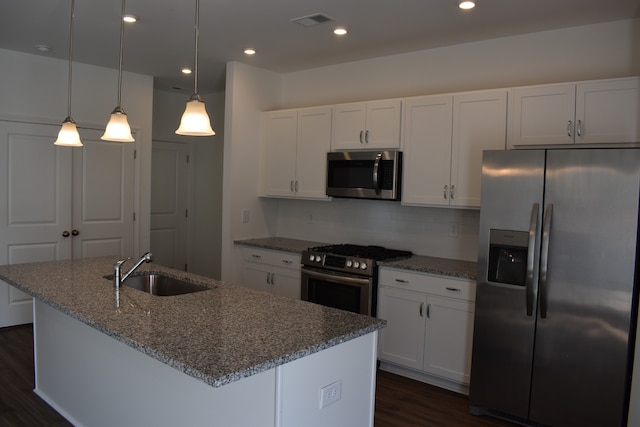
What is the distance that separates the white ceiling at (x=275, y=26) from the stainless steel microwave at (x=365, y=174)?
0.92 m

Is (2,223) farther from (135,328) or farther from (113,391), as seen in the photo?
(135,328)

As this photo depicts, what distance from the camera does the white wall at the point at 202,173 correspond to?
6.50 m

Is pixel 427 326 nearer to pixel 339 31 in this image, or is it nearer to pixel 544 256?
pixel 544 256

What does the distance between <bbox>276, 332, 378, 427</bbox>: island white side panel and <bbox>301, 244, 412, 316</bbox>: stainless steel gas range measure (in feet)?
5.37

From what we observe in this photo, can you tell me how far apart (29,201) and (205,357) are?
4.01 metres

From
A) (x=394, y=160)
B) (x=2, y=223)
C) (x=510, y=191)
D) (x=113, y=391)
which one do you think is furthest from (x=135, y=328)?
(x=2, y=223)

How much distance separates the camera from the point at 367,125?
427cm

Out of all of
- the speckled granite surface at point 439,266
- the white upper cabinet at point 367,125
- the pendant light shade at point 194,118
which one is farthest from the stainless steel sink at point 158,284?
the white upper cabinet at point 367,125

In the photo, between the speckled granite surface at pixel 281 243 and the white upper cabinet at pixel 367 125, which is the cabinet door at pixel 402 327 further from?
the white upper cabinet at pixel 367 125

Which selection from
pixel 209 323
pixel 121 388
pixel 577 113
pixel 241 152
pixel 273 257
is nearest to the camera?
pixel 209 323

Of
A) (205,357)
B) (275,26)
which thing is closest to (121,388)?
(205,357)

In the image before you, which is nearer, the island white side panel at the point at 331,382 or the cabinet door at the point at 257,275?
the island white side panel at the point at 331,382

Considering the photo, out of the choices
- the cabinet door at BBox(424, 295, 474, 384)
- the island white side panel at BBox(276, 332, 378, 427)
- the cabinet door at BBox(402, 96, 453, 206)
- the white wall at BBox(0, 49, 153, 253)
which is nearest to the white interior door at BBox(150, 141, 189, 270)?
the white wall at BBox(0, 49, 153, 253)

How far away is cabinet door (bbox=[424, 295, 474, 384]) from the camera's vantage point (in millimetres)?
3490
